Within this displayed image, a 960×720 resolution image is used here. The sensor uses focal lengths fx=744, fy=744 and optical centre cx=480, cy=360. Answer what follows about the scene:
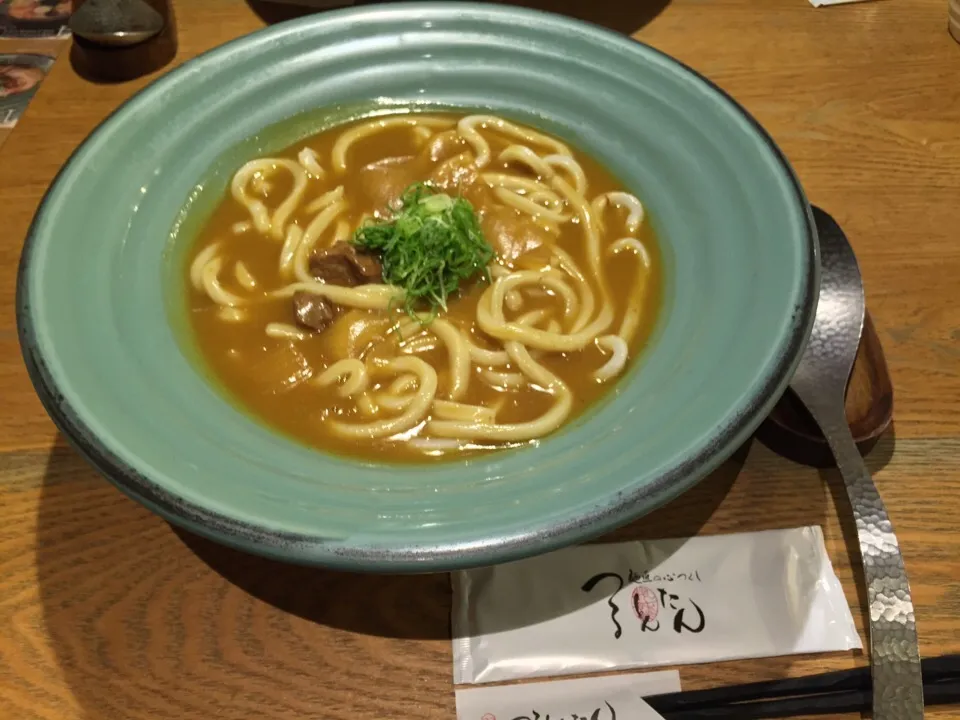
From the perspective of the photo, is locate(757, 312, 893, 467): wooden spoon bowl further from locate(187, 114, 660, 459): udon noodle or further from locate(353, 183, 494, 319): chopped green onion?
locate(353, 183, 494, 319): chopped green onion

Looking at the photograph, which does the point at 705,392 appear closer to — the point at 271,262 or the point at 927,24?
the point at 271,262

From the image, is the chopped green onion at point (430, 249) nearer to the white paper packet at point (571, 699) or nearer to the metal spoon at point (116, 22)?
the white paper packet at point (571, 699)

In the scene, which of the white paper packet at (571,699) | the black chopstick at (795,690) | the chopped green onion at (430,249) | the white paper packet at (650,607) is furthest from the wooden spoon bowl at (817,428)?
the chopped green onion at (430,249)

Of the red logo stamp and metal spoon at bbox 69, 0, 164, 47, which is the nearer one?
the red logo stamp

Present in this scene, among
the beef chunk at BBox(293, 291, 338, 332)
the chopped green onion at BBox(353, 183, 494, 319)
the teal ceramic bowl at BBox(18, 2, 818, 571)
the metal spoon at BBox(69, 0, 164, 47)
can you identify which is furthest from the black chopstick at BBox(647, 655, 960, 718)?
the metal spoon at BBox(69, 0, 164, 47)

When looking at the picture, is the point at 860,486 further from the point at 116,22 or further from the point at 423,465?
the point at 116,22

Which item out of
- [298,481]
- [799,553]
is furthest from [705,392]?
[298,481]

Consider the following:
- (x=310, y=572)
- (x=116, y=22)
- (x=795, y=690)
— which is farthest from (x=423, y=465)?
(x=116, y=22)
